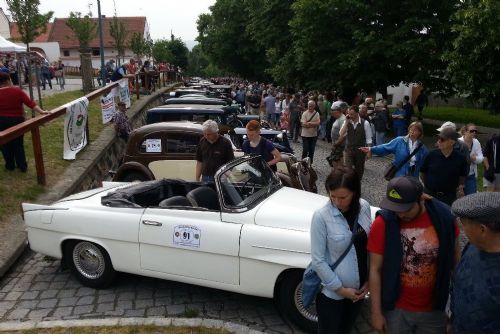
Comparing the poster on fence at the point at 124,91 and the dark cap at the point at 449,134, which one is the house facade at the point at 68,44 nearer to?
the poster on fence at the point at 124,91

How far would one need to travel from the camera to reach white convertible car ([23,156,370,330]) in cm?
421

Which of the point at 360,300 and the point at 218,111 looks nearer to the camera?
the point at 360,300

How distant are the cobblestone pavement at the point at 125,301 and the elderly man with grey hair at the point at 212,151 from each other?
6.05 ft

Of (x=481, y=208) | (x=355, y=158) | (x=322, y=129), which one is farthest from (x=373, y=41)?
(x=481, y=208)

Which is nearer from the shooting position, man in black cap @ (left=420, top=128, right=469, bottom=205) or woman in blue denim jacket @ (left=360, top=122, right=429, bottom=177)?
man in black cap @ (left=420, top=128, right=469, bottom=205)

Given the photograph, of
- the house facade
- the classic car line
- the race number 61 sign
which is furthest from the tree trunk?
the house facade

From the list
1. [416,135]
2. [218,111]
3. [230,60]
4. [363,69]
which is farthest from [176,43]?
[416,135]

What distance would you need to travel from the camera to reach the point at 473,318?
7.35ft

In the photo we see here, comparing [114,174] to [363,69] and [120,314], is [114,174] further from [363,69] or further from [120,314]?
[363,69]

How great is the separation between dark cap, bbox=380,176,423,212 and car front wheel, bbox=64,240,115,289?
11.3ft

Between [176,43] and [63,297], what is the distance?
234 feet

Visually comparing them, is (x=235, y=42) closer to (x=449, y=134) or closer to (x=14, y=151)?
(x=14, y=151)

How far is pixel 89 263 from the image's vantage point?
508 cm

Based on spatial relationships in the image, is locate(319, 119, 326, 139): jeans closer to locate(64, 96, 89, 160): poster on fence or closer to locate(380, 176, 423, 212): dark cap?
locate(64, 96, 89, 160): poster on fence
